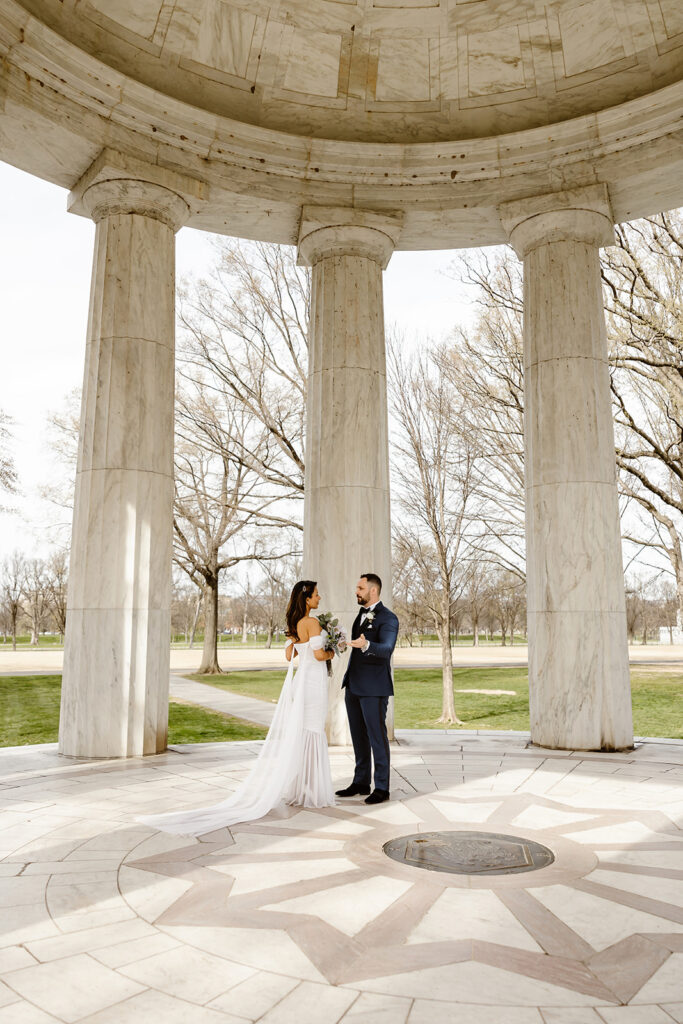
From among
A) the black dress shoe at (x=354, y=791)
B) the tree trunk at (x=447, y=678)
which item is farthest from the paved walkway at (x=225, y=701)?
the black dress shoe at (x=354, y=791)

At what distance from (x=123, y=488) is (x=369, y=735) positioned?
7226 mm

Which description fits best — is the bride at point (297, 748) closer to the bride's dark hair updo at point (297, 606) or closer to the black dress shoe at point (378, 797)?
the bride's dark hair updo at point (297, 606)

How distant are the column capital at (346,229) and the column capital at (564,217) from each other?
2779mm

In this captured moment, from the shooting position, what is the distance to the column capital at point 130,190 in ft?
51.2

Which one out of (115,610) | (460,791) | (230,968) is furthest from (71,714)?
(230,968)

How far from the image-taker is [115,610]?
48.1 ft

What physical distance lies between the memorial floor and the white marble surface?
10.5 ft

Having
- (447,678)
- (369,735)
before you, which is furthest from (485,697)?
(369,735)

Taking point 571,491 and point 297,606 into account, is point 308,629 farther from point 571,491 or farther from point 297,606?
point 571,491

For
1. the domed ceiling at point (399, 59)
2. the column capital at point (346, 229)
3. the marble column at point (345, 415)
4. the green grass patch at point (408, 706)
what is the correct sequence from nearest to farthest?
1. the domed ceiling at point (399, 59)
2. the marble column at point (345, 415)
3. the column capital at point (346, 229)
4. the green grass patch at point (408, 706)

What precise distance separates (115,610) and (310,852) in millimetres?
7729

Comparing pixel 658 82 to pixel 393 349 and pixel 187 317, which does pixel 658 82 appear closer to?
pixel 393 349

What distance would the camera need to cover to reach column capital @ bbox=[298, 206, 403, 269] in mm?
17812

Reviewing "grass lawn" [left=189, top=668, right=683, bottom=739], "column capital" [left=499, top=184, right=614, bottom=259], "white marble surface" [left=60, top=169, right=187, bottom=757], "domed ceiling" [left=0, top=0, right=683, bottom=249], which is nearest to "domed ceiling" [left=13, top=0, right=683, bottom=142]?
"domed ceiling" [left=0, top=0, right=683, bottom=249]
